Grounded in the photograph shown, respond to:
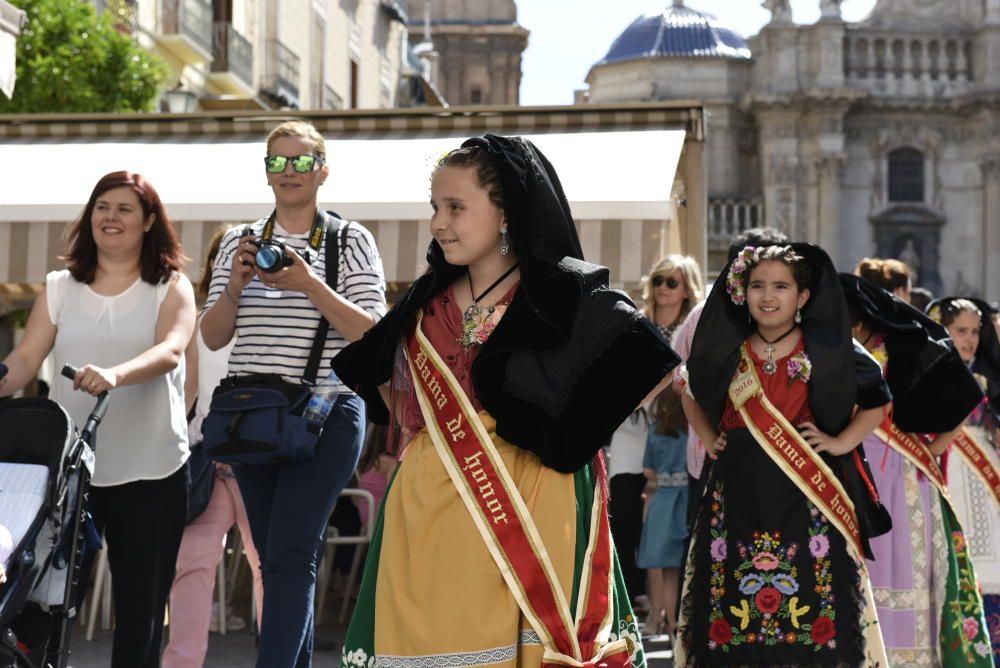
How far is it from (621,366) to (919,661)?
3683 mm

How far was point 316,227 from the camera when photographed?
20.2ft

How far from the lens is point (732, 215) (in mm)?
66625

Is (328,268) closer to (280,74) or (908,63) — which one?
(280,74)

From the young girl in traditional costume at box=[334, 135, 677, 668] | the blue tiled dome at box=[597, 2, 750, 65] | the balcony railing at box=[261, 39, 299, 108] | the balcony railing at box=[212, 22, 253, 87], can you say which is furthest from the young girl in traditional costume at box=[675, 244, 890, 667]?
the blue tiled dome at box=[597, 2, 750, 65]

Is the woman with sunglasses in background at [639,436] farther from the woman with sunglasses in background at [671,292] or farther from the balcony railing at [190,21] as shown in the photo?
the balcony railing at [190,21]

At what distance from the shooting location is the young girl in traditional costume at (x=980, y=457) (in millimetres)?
9242

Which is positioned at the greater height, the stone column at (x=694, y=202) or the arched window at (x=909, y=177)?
the arched window at (x=909, y=177)

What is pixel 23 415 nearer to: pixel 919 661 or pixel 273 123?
pixel 919 661

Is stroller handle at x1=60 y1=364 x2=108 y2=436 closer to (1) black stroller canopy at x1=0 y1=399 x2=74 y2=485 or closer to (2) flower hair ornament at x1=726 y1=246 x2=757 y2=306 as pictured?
(1) black stroller canopy at x1=0 y1=399 x2=74 y2=485

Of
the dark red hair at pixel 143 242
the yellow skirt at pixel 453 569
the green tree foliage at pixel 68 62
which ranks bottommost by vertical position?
the yellow skirt at pixel 453 569

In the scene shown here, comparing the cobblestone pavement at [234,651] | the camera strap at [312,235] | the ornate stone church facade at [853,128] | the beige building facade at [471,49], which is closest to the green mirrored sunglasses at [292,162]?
the camera strap at [312,235]

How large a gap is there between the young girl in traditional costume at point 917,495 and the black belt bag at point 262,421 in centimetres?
257

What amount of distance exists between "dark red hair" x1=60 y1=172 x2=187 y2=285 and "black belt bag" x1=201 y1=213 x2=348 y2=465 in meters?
0.45

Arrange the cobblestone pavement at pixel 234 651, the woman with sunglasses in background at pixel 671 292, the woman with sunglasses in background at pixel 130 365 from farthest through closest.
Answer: the woman with sunglasses in background at pixel 671 292 < the cobblestone pavement at pixel 234 651 < the woman with sunglasses in background at pixel 130 365
